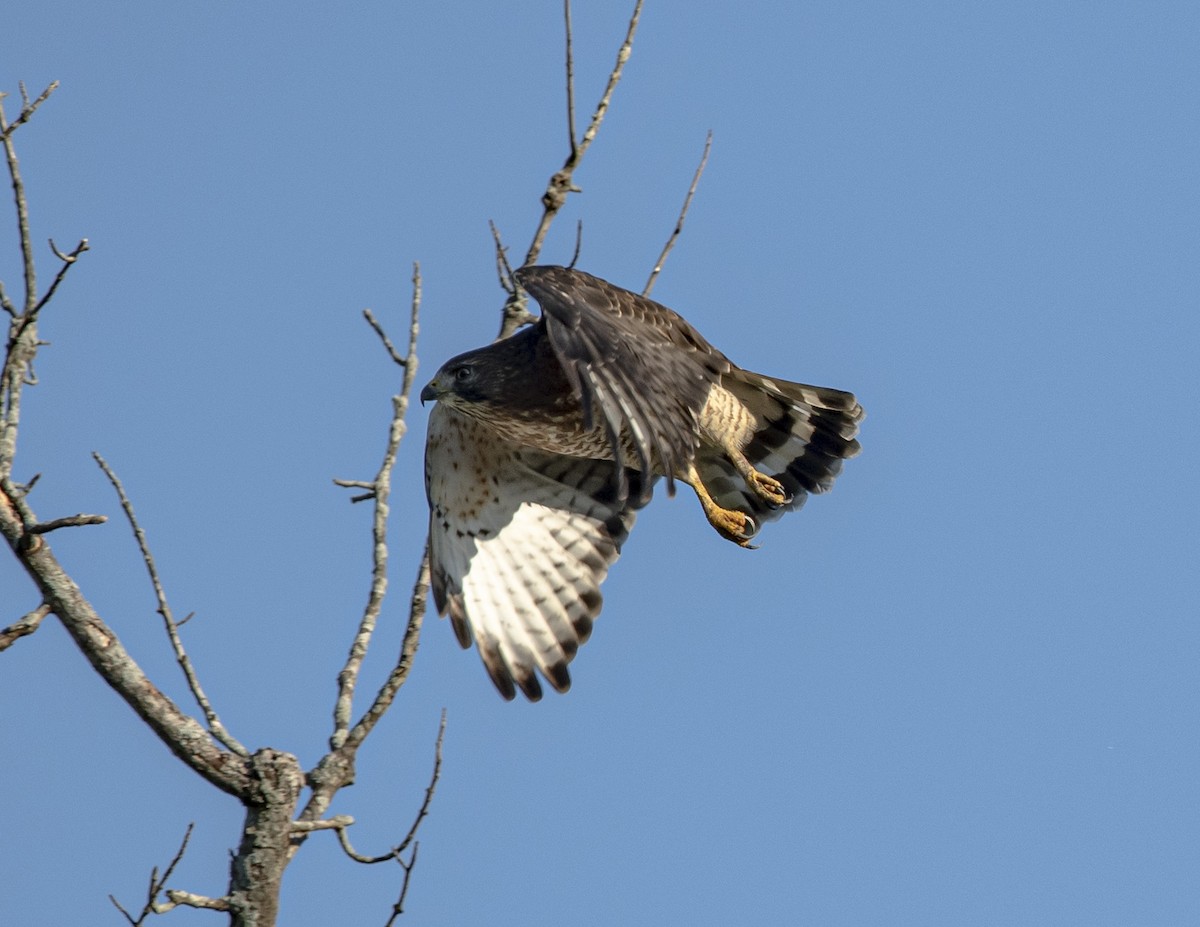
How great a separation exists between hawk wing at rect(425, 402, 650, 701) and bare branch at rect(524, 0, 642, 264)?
1.04 meters

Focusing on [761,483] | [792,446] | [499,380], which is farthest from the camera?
[792,446]

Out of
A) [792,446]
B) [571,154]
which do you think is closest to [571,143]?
[571,154]

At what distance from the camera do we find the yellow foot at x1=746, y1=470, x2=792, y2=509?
5723 mm

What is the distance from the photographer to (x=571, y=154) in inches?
185

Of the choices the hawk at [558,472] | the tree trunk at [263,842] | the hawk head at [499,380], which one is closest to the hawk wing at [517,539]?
the hawk at [558,472]

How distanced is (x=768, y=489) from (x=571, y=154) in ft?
5.63

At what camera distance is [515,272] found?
4.68 meters

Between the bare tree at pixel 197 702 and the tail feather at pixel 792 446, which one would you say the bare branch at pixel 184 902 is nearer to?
the bare tree at pixel 197 702

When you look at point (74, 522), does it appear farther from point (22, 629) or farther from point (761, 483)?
point (761, 483)

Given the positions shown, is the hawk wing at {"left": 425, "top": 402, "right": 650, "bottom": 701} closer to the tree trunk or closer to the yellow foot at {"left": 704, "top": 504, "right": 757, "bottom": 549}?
Result: the yellow foot at {"left": 704, "top": 504, "right": 757, "bottom": 549}

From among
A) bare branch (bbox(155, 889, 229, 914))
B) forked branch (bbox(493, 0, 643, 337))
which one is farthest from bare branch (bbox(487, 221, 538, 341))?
bare branch (bbox(155, 889, 229, 914))

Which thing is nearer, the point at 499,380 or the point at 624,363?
the point at 624,363

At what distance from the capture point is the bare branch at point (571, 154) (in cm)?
468

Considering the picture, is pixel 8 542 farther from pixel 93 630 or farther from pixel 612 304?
pixel 612 304
